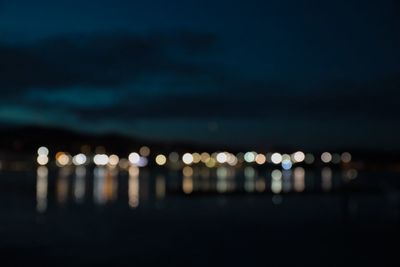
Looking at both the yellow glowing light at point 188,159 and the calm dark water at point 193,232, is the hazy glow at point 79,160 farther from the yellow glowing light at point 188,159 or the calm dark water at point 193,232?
the calm dark water at point 193,232

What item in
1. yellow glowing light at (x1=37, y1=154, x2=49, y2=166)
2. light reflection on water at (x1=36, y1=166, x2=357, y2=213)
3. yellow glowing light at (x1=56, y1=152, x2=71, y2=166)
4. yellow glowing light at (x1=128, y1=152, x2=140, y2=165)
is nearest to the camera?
light reflection on water at (x1=36, y1=166, x2=357, y2=213)

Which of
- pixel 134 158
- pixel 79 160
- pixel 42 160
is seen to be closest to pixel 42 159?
pixel 42 160

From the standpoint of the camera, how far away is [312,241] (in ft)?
56.8

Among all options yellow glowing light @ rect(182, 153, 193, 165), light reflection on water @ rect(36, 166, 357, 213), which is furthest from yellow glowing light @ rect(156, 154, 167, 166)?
light reflection on water @ rect(36, 166, 357, 213)

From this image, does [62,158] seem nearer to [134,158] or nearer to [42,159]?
[42,159]

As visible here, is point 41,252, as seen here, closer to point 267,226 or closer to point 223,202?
point 267,226

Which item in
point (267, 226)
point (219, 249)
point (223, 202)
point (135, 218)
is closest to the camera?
point (219, 249)

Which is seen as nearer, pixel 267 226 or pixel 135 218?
pixel 267 226

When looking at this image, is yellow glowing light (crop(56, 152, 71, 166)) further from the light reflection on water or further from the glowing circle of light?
the light reflection on water

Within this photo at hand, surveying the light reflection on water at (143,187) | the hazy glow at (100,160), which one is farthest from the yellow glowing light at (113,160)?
the light reflection on water at (143,187)

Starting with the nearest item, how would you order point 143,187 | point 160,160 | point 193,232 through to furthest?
point 193,232 < point 143,187 < point 160,160

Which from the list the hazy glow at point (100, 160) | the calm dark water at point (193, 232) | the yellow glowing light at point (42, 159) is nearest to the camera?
the calm dark water at point (193, 232)

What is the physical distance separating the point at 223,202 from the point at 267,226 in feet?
34.4

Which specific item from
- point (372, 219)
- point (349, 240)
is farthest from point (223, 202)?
point (349, 240)
